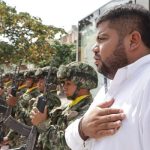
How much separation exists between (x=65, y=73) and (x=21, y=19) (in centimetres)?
1357

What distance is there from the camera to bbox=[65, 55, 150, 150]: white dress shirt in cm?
149

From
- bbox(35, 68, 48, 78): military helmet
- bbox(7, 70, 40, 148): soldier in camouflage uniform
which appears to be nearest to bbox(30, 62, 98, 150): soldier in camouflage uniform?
bbox(7, 70, 40, 148): soldier in camouflage uniform

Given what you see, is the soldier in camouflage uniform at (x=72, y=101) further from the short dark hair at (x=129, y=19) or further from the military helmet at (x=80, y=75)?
the short dark hair at (x=129, y=19)

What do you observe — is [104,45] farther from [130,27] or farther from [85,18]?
[85,18]

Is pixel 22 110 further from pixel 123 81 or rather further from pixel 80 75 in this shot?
pixel 123 81

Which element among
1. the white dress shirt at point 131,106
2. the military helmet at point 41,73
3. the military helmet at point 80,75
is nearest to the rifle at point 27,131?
the military helmet at point 80,75

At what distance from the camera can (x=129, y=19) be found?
1.74 m

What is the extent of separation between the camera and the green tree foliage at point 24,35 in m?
16.6

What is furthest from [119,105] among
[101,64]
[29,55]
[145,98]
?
[29,55]

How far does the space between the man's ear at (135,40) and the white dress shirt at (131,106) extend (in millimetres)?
71

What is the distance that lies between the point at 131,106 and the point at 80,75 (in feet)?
7.67

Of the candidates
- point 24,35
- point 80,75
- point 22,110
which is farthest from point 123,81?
point 24,35

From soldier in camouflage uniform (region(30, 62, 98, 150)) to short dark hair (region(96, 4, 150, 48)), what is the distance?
73.1 inches

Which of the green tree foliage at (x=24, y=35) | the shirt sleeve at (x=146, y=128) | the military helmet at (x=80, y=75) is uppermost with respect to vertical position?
the green tree foliage at (x=24, y=35)
